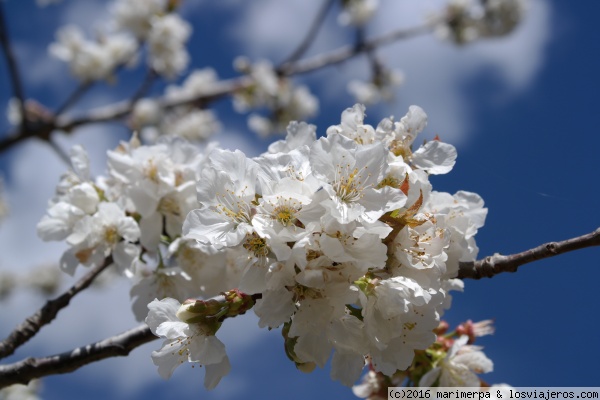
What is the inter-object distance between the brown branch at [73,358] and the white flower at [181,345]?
24 cm

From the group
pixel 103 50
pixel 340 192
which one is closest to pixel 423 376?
pixel 340 192

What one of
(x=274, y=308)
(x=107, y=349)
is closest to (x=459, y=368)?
(x=274, y=308)

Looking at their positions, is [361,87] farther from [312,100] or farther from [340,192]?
[340,192]

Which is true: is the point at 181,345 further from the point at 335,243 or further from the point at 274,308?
the point at 335,243

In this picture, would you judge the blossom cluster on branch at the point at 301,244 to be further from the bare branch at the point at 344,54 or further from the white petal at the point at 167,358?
the bare branch at the point at 344,54

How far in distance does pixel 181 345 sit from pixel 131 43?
274 inches

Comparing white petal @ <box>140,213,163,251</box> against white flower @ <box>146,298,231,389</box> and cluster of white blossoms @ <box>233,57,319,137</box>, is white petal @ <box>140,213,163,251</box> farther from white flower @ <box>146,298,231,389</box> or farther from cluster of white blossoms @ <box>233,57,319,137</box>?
Result: cluster of white blossoms @ <box>233,57,319,137</box>

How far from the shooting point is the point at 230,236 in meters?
1.55

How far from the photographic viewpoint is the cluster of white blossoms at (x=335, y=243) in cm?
150

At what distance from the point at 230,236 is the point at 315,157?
327 millimetres

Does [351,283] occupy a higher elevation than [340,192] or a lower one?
lower

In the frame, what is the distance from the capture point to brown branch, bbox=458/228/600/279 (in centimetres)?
157

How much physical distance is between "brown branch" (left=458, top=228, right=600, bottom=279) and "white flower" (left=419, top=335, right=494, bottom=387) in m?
0.45

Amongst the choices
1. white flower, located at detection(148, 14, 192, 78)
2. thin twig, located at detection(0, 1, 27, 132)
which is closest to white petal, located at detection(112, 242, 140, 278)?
thin twig, located at detection(0, 1, 27, 132)
